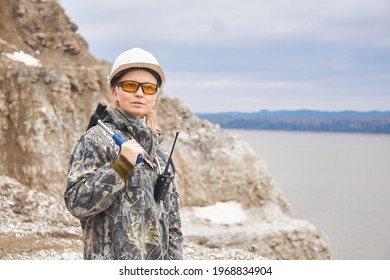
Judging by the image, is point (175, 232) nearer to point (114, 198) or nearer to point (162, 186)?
point (162, 186)

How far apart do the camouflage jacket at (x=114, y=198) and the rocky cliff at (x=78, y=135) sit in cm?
1980

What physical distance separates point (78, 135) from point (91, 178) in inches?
925

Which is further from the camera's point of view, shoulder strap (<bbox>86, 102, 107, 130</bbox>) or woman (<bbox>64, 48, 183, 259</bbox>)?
shoulder strap (<bbox>86, 102, 107, 130</bbox>)

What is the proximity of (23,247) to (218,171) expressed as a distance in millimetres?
21720

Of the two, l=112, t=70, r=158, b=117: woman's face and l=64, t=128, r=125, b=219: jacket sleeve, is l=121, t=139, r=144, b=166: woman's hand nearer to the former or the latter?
l=64, t=128, r=125, b=219: jacket sleeve

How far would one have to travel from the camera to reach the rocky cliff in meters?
25.7

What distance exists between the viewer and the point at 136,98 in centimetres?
438

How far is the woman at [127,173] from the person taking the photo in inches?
163

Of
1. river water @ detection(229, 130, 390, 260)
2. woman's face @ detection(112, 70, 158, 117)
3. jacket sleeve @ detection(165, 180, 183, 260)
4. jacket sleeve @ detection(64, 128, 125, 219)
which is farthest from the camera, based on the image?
river water @ detection(229, 130, 390, 260)

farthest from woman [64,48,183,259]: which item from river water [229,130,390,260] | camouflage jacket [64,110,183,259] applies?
river water [229,130,390,260]

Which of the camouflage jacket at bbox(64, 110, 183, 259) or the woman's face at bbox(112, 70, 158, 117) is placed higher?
the woman's face at bbox(112, 70, 158, 117)

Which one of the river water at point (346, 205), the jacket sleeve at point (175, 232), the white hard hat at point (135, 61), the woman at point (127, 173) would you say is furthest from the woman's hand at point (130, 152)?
the river water at point (346, 205)
